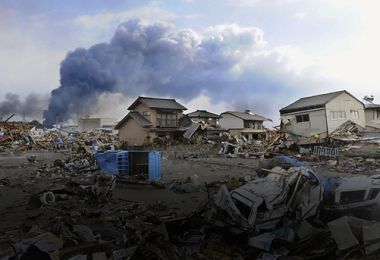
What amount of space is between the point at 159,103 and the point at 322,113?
19.3 meters

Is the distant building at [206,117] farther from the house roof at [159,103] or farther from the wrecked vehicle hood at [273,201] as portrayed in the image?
the wrecked vehicle hood at [273,201]

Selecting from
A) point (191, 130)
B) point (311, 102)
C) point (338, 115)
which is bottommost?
point (191, 130)

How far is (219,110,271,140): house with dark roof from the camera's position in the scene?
166ft

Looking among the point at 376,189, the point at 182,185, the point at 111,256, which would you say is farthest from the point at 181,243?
the point at 182,185

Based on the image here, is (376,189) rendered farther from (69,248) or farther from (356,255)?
(69,248)

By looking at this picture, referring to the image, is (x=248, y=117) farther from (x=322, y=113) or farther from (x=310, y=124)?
(x=322, y=113)

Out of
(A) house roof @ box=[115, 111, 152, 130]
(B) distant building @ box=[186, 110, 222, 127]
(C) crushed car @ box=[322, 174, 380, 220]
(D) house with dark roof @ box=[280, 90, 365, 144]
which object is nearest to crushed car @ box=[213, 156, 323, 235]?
(C) crushed car @ box=[322, 174, 380, 220]

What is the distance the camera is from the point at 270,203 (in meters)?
5.84

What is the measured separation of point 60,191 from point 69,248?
525 cm

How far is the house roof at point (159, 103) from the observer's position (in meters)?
38.5

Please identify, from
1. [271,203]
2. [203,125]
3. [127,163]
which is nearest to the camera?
[271,203]

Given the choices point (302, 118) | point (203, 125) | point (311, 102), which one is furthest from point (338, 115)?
point (203, 125)

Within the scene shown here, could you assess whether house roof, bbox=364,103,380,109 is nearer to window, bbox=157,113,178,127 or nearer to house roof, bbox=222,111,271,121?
house roof, bbox=222,111,271,121

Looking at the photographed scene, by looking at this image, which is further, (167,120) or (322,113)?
(167,120)
